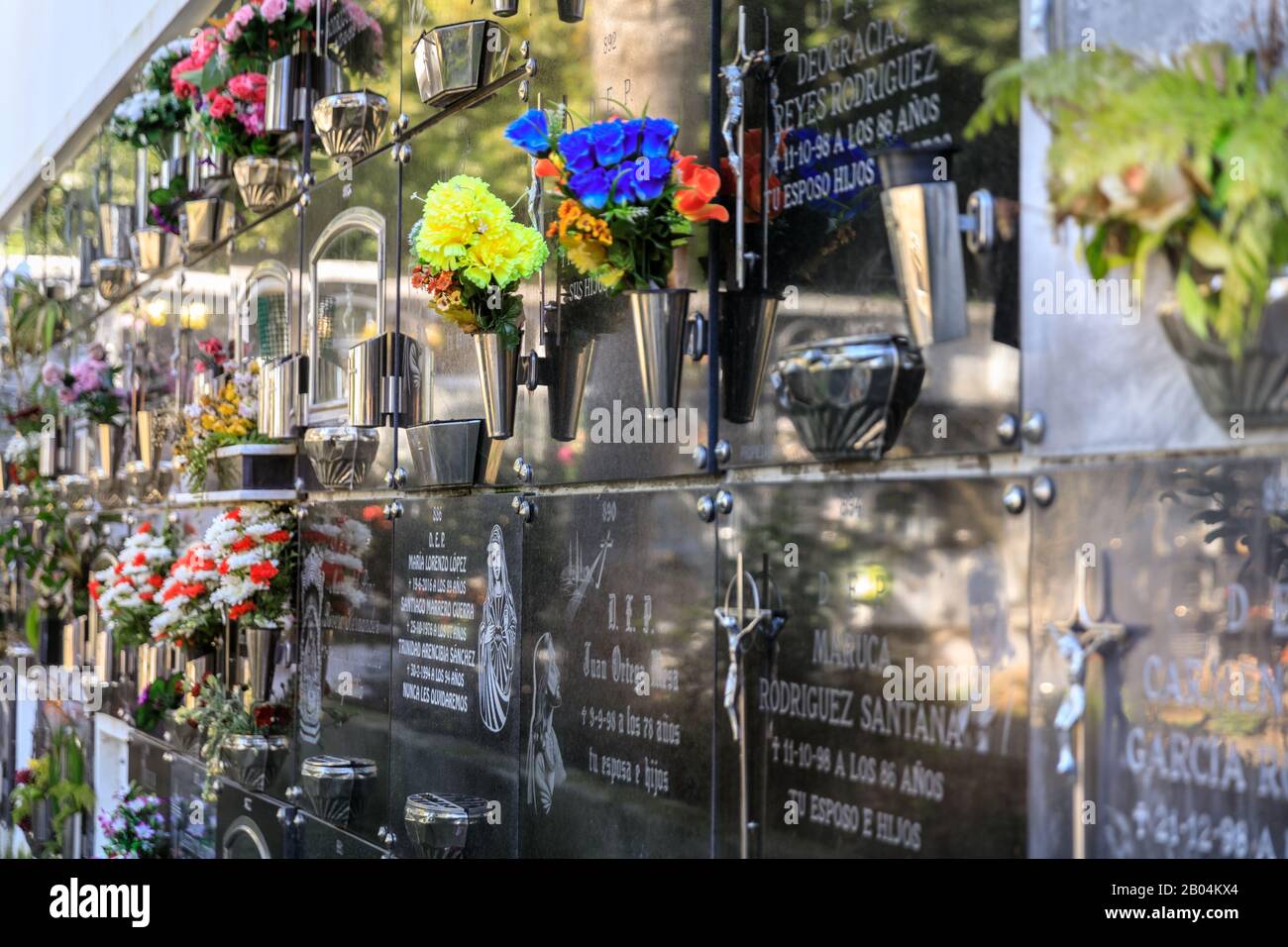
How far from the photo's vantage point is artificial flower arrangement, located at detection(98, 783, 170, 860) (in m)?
7.99

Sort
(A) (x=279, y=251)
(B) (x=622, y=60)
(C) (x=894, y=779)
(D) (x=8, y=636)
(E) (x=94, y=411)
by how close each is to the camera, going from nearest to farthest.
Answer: (C) (x=894, y=779) → (B) (x=622, y=60) → (A) (x=279, y=251) → (E) (x=94, y=411) → (D) (x=8, y=636)

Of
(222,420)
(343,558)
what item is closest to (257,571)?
(343,558)

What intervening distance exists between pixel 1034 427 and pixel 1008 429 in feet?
0.18

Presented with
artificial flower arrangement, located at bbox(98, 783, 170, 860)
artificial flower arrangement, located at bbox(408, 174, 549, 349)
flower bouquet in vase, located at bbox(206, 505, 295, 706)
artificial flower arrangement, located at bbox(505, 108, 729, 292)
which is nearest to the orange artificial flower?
artificial flower arrangement, located at bbox(505, 108, 729, 292)

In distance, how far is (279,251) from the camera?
7070 mm

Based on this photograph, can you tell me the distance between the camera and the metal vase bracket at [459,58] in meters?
4.85

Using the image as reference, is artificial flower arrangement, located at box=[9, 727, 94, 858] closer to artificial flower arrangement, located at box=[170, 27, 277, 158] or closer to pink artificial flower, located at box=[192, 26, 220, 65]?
artificial flower arrangement, located at box=[170, 27, 277, 158]

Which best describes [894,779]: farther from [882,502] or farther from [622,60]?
[622,60]

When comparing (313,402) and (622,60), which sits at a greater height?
(622,60)

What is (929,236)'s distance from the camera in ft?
9.78

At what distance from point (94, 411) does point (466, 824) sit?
6164 millimetres

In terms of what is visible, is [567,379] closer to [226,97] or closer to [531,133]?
[531,133]

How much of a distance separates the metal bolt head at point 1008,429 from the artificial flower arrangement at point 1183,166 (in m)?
0.40
